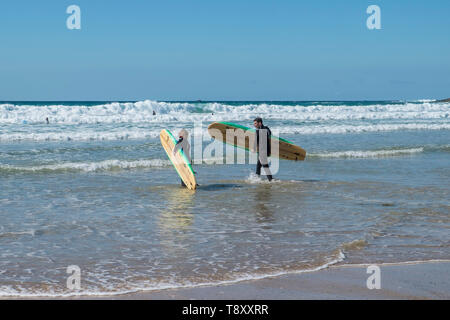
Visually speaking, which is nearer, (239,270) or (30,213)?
(239,270)

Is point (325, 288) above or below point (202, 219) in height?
below

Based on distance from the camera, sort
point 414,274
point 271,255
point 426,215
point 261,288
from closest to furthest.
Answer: point 261,288, point 414,274, point 271,255, point 426,215

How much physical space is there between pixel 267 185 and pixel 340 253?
555 cm

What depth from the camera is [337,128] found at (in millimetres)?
29734

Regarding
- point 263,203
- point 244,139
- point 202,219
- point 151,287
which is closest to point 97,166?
point 244,139

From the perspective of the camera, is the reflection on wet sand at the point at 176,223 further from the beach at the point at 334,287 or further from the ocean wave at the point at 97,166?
the ocean wave at the point at 97,166

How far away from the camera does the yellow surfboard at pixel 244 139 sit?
13492 millimetres

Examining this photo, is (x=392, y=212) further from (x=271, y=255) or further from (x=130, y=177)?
(x=130, y=177)

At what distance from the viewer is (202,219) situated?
8.24 meters

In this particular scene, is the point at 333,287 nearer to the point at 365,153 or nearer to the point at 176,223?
the point at 176,223

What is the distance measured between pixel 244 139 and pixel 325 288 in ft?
28.9

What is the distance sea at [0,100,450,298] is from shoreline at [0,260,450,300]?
163 millimetres
